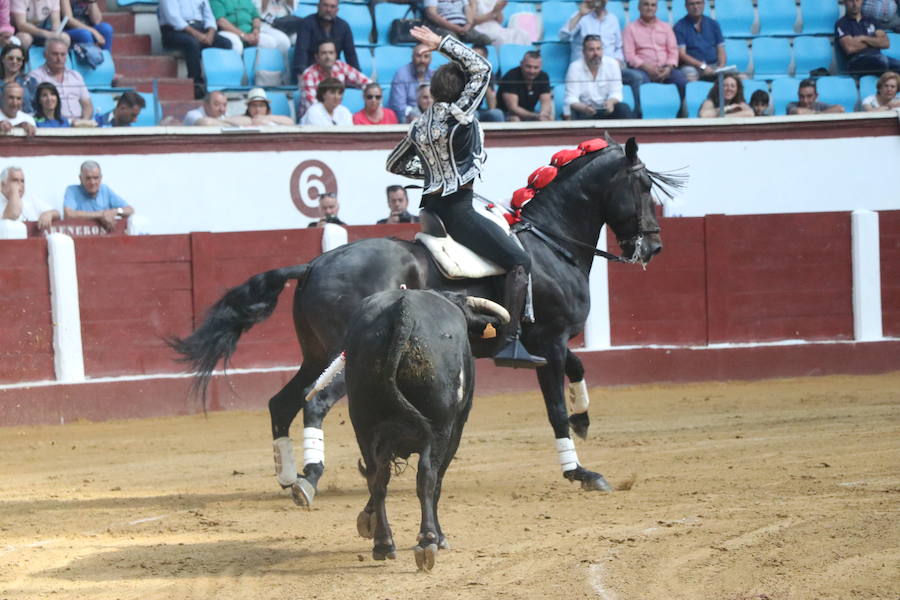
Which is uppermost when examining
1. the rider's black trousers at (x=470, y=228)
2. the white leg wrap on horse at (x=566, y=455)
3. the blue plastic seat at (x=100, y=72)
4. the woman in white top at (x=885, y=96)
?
the blue plastic seat at (x=100, y=72)

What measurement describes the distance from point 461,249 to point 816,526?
7.35 feet

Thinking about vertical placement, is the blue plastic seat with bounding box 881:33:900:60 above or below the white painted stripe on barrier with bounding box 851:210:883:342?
above

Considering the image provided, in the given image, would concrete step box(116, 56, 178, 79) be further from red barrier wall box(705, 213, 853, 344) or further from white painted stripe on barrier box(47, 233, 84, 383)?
red barrier wall box(705, 213, 853, 344)

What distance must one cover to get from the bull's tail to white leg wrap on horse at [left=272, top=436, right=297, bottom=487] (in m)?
1.99

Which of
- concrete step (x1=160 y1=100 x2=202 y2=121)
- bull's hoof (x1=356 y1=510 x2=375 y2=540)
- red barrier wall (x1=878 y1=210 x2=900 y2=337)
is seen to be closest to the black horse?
bull's hoof (x1=356 y1=510 x2=375 y2=540)

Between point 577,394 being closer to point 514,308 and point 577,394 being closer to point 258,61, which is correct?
point 514,308

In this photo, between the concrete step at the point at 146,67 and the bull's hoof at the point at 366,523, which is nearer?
the bull's hoof at the point at 366,523

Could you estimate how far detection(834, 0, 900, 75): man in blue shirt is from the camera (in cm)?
1430

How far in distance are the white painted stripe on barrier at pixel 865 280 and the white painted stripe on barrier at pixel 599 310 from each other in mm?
2312

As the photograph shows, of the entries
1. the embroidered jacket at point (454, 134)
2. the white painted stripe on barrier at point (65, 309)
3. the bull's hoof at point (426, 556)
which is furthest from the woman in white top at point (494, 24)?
the bull's hoof at point (426, 556)

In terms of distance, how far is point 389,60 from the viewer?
13211 mm

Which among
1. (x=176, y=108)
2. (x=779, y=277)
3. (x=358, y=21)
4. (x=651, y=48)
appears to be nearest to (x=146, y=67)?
(x=176, y=108)

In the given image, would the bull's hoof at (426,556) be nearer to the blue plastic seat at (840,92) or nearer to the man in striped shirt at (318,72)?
the man in striped shirt at (318,72)

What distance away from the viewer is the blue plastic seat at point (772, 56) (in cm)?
1472
